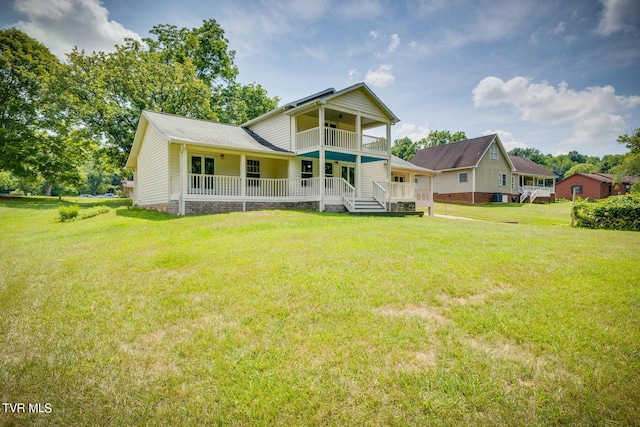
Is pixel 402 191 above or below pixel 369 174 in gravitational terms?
below

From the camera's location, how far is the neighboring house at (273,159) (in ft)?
51.6

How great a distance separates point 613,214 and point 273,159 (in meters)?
17.4

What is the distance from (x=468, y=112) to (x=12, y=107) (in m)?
37.7

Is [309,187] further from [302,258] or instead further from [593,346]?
[593,346]

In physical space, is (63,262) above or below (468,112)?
below

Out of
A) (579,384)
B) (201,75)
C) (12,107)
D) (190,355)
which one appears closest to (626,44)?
(579,384)

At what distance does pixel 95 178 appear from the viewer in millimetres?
92500

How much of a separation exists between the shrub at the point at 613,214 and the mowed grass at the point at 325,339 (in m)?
9.73

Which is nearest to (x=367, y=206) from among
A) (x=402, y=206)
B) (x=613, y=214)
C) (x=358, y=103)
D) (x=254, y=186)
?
(x=402, y=206)

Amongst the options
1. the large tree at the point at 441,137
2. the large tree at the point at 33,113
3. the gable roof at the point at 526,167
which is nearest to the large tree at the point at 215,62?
the large tree at the point at 33,113

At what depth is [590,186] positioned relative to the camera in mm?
44000

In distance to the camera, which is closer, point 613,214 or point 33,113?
point 613,214

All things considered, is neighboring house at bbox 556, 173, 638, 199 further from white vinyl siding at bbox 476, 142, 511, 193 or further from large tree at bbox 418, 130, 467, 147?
large tree at bbox 418, 130, 467, 147

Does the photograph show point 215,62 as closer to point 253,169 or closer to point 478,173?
point 253,169
